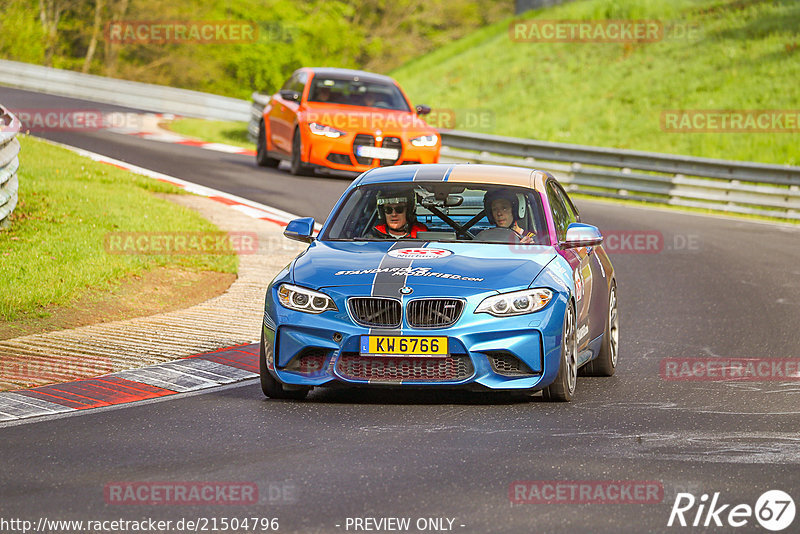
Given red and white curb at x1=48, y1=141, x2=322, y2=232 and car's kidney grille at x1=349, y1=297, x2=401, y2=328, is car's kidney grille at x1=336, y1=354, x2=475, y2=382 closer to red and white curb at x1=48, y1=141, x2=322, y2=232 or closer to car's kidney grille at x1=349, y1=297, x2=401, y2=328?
car's kidney grille at x1=349, y1=297, x2=401, y2=328

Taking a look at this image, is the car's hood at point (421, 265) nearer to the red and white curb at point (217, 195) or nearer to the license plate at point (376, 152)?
the red and white curb at point (217, 195)

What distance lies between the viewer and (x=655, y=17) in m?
40.2

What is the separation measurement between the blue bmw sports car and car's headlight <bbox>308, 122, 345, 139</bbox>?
41.8 feet

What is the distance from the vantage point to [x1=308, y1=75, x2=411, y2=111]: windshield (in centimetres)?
2291

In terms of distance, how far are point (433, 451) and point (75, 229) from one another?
9342 millimetres

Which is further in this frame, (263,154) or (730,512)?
(263,154)

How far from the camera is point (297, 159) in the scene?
2277cm

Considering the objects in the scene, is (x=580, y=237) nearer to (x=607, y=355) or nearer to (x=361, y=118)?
(x=607, y=355)

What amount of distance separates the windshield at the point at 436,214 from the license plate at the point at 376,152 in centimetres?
1242

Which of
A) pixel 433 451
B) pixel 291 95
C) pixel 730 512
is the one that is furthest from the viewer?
pixel 291 95

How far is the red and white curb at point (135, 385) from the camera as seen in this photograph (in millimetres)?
8180

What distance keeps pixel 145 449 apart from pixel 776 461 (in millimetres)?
3229

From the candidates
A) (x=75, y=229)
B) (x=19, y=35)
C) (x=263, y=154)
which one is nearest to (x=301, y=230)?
(x=75, y=229)

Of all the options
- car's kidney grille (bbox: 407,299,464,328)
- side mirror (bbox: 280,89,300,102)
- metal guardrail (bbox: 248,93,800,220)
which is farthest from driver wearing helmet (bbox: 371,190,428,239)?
metal guardrail (bbox: 248,93,800,220)
